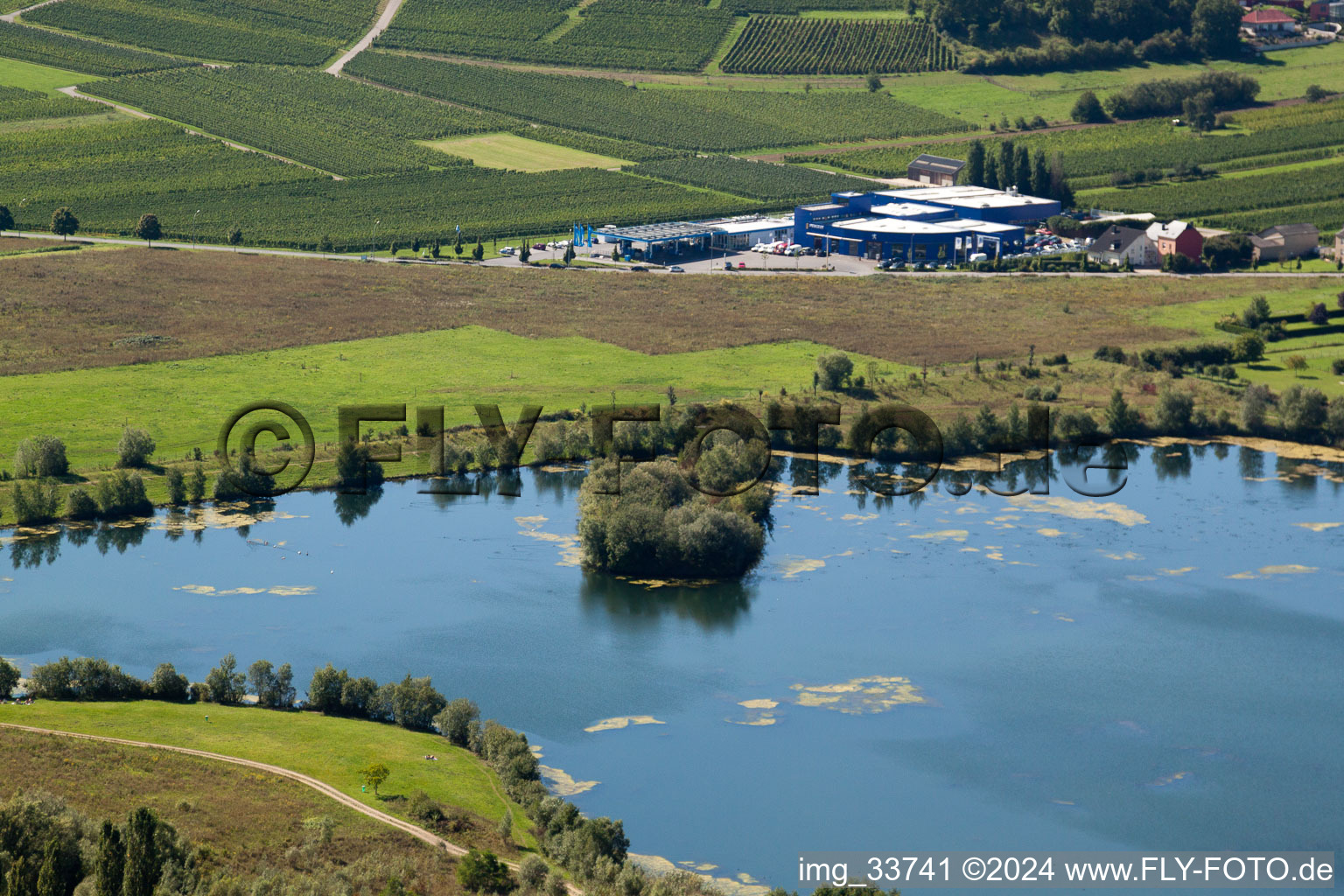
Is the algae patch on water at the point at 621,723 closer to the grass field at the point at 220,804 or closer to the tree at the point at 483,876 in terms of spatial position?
the grass field at the point at 220,804

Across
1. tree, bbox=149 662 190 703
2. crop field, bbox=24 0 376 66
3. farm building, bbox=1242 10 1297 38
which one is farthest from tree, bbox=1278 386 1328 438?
crop field, bbox=24 0 376 66

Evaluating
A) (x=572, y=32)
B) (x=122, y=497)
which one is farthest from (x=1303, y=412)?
(x=572, y=32)

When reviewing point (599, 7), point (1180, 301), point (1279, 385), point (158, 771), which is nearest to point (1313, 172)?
point (1180, 301)

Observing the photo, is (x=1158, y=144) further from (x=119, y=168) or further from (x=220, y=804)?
(x=220, y=804)

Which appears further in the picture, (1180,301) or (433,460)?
(1180,301)

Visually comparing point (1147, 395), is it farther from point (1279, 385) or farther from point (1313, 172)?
point (1313, 172)

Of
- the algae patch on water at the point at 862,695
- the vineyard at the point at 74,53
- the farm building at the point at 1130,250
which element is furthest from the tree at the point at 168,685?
the vineyard at the point at 74,53
